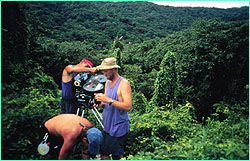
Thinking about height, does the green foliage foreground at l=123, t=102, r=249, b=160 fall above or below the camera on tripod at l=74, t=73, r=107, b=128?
below

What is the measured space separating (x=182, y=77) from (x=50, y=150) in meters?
8.32

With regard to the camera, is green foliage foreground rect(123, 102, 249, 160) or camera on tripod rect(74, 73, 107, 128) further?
camera on tripod rect(74, 73, 107, 128)

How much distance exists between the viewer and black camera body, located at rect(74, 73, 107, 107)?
2.95m

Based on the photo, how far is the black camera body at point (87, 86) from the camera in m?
2.95

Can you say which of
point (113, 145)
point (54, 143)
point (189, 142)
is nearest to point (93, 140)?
point (113, 145)

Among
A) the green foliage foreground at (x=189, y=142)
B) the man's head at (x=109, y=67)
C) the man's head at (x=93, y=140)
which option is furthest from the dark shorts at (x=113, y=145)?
the man's head at (x=109, y=67)

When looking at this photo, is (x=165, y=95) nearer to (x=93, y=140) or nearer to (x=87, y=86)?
(x=87, y=86)

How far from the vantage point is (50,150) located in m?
2.61

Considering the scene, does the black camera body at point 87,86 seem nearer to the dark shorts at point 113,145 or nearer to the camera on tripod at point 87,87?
the camera on tripod at point 87,87

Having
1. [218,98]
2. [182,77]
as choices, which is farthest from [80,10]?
[218,98]

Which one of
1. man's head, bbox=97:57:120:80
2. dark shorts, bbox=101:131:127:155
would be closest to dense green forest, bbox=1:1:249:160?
dark shorts, bbox=101:131:127:155

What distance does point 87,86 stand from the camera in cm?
299

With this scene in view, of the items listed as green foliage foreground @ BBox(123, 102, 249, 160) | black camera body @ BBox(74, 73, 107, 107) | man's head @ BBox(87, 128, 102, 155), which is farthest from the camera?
black camera body @ BBox(74, 73, 107, 107)

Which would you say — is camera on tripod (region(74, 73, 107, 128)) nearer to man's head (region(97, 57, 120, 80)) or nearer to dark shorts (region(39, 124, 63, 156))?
man's head (region(97, 57, 120, 80))
